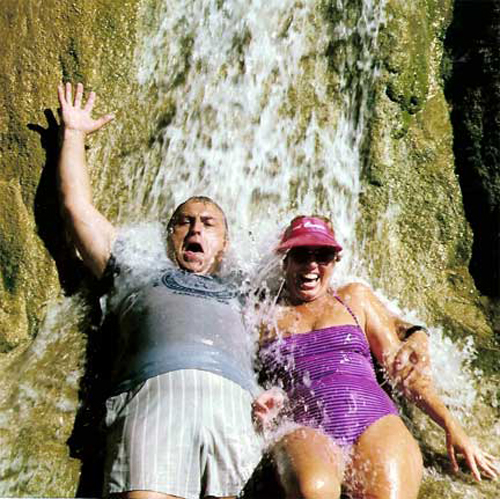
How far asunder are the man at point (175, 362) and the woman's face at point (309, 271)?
0.25 m

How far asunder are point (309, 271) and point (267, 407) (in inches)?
23.9

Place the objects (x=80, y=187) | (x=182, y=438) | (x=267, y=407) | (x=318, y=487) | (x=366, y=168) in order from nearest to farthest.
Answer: (x=318, y=487), (x=182, y=438), (x=267, y=407), (x=80, y=187), (x=366, y=168)

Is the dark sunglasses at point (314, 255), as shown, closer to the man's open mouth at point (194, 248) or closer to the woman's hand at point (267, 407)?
the man's open mouth at point (194, 248)

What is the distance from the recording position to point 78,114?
11.2 feet

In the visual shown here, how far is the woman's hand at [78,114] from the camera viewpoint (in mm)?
3363

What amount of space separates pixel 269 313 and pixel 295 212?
883 millimetres

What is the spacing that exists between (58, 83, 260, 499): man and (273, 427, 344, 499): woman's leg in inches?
6.4

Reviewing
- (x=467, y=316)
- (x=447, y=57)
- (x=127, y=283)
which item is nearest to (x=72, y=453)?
(x=127, y=283)

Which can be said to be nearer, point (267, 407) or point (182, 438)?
point (182, 438)

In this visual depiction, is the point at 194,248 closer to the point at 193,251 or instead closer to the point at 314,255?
the point at 193,251

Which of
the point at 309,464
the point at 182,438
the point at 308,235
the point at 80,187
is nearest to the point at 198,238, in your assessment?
the point at 308,235

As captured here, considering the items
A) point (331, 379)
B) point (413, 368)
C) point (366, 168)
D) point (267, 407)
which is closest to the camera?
point (267, 407)

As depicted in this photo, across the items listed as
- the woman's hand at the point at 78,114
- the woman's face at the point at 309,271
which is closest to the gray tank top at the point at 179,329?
the woman's face at the point at 309,271

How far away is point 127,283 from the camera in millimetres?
2848
